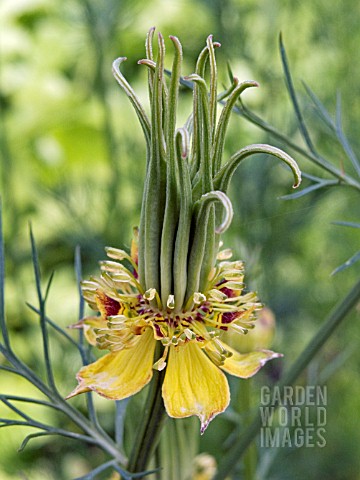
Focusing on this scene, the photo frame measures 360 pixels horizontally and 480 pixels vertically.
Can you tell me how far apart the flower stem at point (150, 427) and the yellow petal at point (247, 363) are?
1.5 inches

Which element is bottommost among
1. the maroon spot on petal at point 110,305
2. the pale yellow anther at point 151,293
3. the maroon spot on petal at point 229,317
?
the maroon spot on petal at point 229,317

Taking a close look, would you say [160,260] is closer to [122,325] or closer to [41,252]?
[122,325]

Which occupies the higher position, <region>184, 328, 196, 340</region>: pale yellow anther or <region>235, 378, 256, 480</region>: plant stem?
<region>184, 328, 196, 340</region>: pale yellow anther

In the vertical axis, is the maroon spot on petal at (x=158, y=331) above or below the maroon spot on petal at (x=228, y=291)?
below

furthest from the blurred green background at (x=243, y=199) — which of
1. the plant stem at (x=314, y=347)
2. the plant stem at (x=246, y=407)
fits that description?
the plant stem at (x=314, y=347)

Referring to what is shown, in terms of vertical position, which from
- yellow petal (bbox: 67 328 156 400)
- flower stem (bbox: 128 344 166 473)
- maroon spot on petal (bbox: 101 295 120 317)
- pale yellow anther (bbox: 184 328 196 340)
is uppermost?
maroon spot on petal (bbox: 101 295 120 317)

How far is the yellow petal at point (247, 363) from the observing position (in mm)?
377

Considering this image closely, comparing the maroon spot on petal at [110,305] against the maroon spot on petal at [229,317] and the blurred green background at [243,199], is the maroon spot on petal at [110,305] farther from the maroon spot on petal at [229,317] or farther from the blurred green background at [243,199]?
the blurred green background at [243,199]

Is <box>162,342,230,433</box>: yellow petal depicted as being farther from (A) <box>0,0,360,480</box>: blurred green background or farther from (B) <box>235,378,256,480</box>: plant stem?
(A) <box>0,0,360,480</box>: blurred green background

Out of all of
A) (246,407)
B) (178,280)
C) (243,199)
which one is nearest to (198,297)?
(178,280)

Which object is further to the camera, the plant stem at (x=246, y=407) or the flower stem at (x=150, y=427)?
the plant stem at (x=246, y=407)

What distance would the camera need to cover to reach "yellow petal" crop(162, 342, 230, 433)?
344 mm

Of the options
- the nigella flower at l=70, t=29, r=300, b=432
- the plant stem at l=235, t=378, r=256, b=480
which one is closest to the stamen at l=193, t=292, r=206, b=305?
the nigella flower at l=70, t=29, r=300, b=432

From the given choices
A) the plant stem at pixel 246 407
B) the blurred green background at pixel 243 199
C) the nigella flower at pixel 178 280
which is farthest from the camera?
the blurred green background at pixel 243 199
